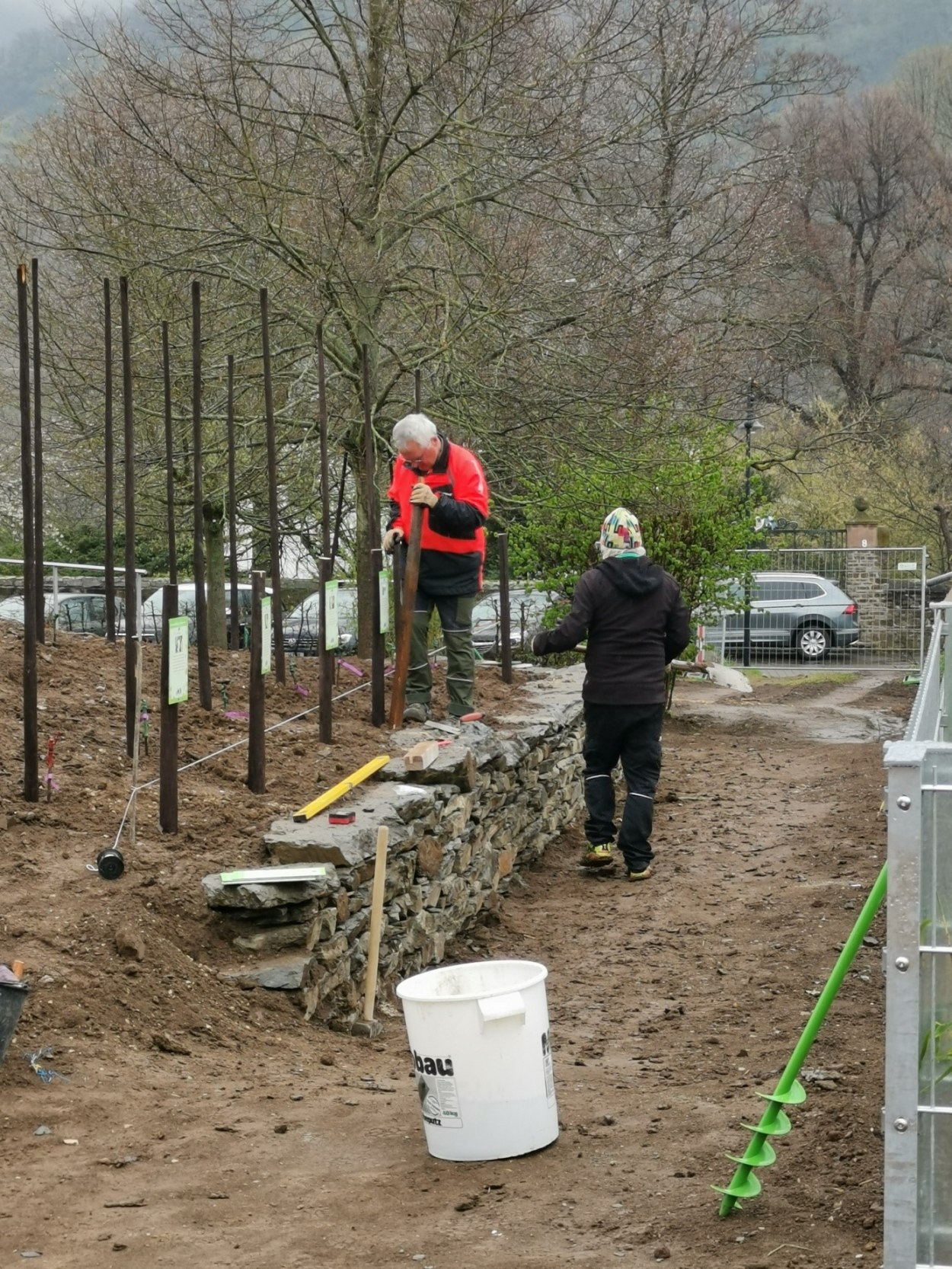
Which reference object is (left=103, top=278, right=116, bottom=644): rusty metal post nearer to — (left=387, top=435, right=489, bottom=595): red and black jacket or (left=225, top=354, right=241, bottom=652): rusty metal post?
(left=225, top=354, right=241, bottom=652): rusty metal post

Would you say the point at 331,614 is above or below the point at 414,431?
below

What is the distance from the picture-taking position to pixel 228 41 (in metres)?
12.8

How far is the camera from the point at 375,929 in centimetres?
616

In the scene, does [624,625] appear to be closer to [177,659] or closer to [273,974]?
[177,659]

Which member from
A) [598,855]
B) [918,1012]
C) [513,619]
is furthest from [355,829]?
[513,619]

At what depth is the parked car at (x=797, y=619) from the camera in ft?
80.9

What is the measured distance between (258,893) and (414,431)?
3334 millimetres

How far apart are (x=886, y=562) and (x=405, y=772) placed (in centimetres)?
1946

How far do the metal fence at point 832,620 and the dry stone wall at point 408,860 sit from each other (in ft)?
48.5

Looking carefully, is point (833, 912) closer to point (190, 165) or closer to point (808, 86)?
point (190, 165)

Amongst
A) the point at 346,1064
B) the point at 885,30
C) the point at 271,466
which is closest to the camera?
the point at 346,1064

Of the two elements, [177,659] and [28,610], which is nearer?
[177,659]

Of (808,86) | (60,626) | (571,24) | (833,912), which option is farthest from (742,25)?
(833,912)

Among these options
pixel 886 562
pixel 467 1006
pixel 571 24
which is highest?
pixel 571 24
